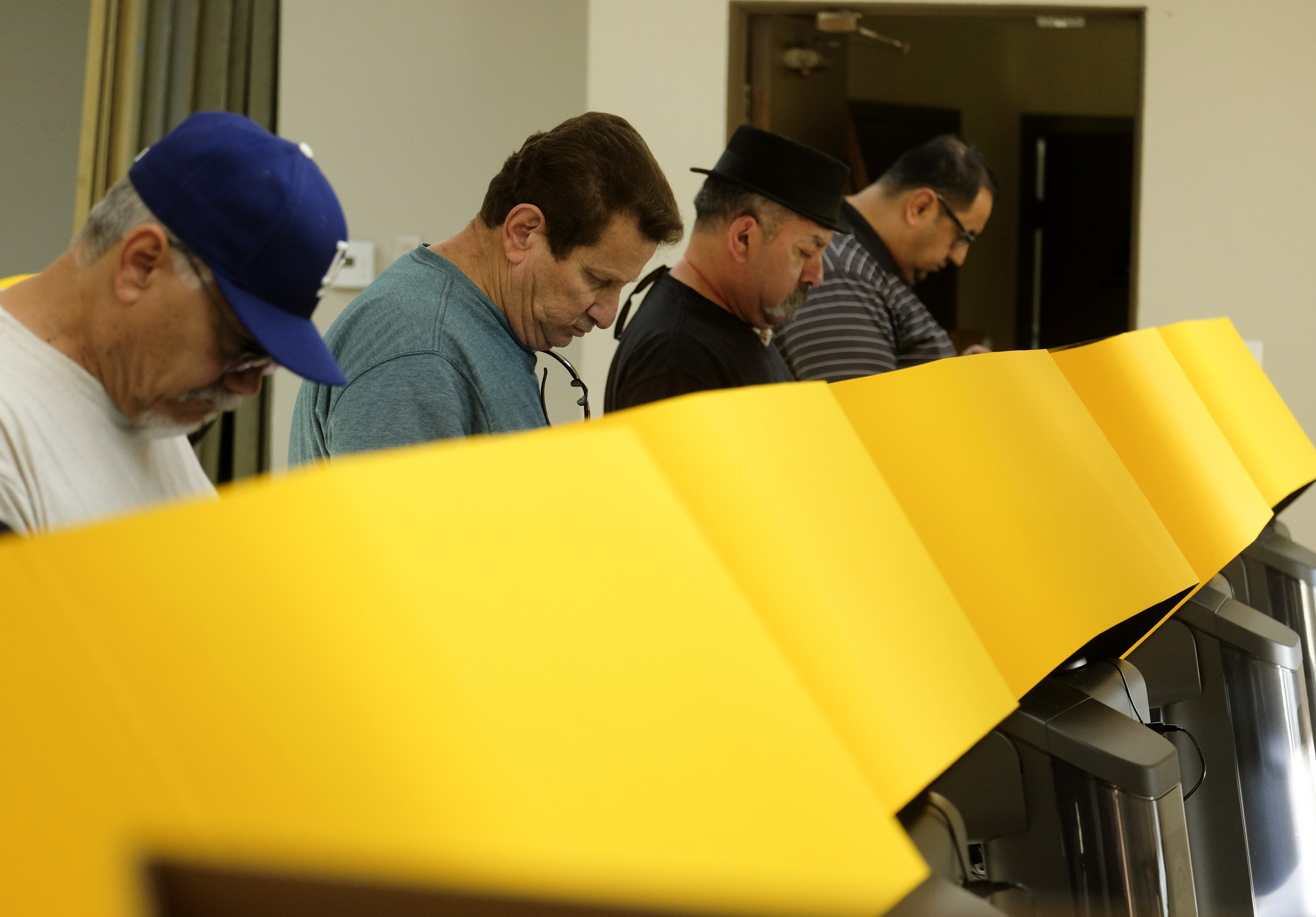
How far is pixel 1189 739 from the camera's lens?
3.66 feet

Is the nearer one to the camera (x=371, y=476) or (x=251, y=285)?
(x=371, y=476)

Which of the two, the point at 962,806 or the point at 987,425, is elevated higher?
the point at 987,425

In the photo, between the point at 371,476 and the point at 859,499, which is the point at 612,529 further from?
the point at 859,499

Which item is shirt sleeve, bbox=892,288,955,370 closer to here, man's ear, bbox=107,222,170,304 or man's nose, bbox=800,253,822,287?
man's nose, bbox=800,253,822,287

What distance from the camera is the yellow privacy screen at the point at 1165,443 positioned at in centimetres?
116

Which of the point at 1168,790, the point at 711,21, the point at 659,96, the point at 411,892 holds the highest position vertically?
the point at 711,21

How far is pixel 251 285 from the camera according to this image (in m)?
0.93

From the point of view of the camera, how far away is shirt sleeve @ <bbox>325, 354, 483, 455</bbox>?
48.7 inches

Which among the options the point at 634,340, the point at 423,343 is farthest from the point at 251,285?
the point at 634,340

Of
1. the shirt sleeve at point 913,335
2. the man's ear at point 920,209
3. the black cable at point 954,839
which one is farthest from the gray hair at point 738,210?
the black cable at point 954,839

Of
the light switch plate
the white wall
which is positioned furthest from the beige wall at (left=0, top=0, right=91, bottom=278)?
the white wall

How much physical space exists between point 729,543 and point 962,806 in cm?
23

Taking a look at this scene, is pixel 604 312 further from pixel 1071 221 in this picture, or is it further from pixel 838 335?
pixel 1071 221

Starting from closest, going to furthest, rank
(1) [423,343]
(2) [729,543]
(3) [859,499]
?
(2) [729,543] < (3) [859,499] < (1) [423,343]
